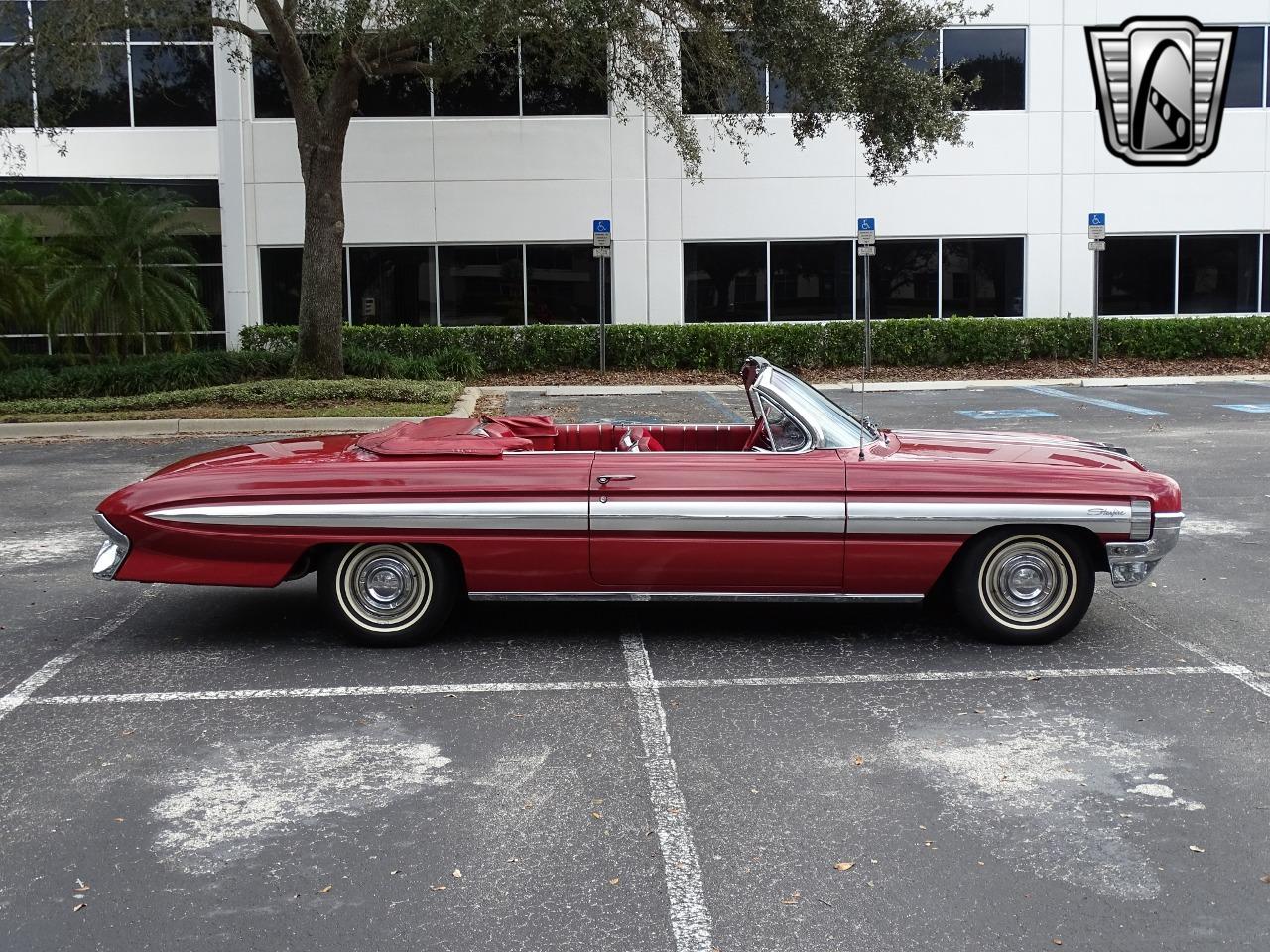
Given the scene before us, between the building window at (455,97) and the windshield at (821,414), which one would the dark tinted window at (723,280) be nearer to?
the building window at (455,97)

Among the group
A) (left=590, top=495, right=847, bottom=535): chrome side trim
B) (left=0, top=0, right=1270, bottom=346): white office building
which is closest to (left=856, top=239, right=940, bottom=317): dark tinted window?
(left=0, top=0, right=1270, bottom=346): white office building

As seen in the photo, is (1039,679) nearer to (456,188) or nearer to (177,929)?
(177,929)

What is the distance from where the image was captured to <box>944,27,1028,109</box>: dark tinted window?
25.1 m

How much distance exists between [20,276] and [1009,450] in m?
17.8

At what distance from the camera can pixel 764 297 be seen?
25594 millimetres

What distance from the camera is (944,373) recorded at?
79.8ft

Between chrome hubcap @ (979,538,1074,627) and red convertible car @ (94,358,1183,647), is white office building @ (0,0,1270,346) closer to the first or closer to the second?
red convertible car @ (94,358,1183,647)

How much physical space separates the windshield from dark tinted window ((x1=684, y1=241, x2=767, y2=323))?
18.9m

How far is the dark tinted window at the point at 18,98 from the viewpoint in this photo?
18156mm

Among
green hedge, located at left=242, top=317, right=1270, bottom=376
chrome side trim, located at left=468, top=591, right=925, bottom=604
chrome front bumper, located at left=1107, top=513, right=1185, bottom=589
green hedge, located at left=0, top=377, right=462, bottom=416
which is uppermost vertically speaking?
green hedge, located at left=242, top=317, right=1270, bottom=376

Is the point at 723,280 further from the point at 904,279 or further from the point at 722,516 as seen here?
the point at 722,516

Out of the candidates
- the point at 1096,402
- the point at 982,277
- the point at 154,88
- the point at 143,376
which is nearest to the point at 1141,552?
the point at 1096,402

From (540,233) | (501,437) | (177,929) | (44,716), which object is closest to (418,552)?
(501,437)

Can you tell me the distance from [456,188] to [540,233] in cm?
176
